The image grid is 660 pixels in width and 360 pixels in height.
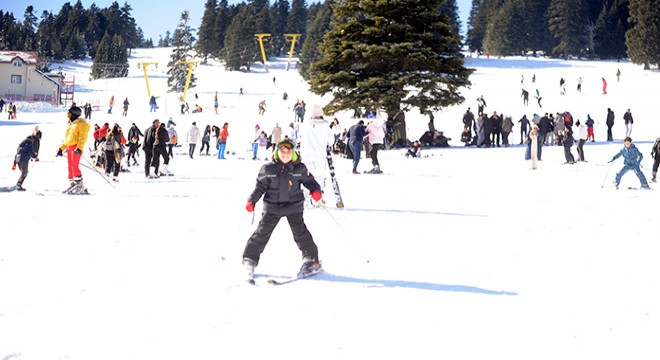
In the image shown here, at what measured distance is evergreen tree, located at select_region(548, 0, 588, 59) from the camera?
92750 millimetres

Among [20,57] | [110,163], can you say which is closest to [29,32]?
[20,57]

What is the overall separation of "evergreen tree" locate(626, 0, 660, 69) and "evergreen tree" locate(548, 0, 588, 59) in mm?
17790

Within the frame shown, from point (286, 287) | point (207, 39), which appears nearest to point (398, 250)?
point (286, 287)

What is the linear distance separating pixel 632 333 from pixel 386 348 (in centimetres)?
190

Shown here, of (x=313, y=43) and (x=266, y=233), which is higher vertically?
(x=313, y=43)

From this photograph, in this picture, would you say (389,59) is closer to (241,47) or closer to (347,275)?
(347,275)

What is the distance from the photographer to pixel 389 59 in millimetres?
28094

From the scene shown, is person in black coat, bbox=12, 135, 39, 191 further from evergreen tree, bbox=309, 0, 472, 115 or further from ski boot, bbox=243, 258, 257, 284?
evergreen tree, bbox=309, 0, 472, 115

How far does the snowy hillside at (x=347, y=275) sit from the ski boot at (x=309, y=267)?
16cm

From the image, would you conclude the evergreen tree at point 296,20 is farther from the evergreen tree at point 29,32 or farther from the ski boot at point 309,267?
the ski boot at point 309,267

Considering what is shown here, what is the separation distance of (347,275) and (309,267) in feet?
1.28

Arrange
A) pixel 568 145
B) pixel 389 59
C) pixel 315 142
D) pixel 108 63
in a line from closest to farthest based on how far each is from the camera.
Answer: pixel 315 142 < pixel 568 145 < pixel 389 59 < pixel 108 63

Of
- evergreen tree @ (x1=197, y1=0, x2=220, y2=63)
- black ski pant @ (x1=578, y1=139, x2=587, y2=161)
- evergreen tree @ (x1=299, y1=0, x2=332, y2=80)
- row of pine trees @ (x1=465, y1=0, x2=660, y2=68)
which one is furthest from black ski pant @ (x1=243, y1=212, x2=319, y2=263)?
evergreen tree @ (x1=197, y1=0, x2=220, y2=63)

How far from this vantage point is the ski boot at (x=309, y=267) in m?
6.44
